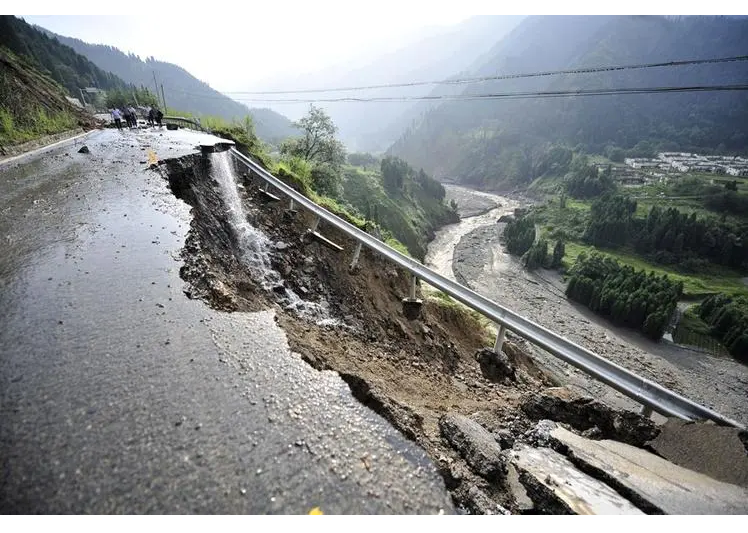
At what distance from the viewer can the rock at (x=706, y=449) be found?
3.55m

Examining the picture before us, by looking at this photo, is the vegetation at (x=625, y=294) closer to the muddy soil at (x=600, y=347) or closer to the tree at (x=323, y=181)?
the muddy soil at (x=600, y=347)

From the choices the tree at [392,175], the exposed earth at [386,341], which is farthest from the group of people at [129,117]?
the tree at [392,175]

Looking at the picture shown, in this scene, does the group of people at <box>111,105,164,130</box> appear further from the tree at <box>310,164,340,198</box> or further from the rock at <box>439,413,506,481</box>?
the rock at <box>439,413,506,481</box>

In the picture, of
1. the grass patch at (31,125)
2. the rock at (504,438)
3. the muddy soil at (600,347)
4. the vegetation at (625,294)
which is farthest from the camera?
the vegetation at (625,294)

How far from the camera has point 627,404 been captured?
1366 inches

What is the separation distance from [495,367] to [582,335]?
50.1 metres

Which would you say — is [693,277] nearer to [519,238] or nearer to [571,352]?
[519,238]

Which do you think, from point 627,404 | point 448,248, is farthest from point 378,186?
point 627,404

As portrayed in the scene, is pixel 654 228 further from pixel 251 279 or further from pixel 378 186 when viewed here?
pixel 251 279

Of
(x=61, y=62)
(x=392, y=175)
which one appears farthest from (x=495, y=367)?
(x=61, y=62)

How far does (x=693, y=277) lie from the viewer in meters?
76.4

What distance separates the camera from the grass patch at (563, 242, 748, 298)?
6919cm

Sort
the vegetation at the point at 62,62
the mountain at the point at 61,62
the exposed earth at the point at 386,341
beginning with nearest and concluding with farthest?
the exposed earth at the point at 386,341, the vegetation at the point at 62,62, the mountain at the point at 61,62

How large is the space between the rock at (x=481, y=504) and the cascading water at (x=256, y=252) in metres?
4.45
